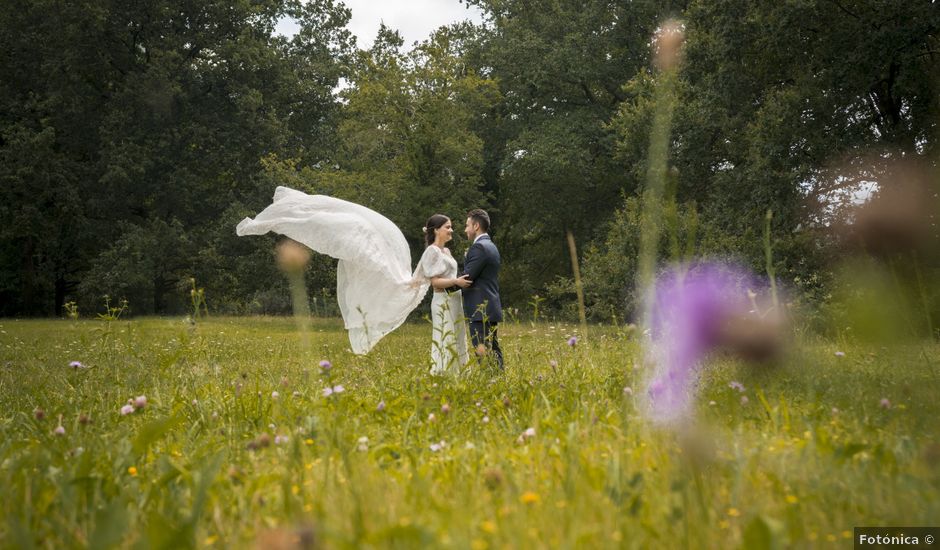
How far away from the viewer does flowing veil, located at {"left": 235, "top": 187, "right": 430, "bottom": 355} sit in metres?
8.46

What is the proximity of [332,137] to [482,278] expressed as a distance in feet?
85.9

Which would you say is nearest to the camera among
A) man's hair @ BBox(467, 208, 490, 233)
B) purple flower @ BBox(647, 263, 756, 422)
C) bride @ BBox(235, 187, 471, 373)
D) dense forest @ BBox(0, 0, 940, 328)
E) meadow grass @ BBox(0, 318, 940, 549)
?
meadow grass @ BBox(0, 318, 940, 549)

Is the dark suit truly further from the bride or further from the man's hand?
the bride

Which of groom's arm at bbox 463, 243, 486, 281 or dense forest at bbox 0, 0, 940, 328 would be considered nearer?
groom's arm at bbox 463, 243, 486, 281

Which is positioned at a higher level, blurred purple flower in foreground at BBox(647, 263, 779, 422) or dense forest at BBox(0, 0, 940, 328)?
dense forest at BBox(0, 0, 940, 328)

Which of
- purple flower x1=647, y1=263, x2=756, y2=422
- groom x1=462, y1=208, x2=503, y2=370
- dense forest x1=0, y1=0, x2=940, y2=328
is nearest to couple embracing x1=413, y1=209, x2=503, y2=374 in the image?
groom x1=462, y1=208, x2=503, y2=370

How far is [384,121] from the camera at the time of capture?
2439 centimetres

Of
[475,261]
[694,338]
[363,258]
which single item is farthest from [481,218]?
[694,338]

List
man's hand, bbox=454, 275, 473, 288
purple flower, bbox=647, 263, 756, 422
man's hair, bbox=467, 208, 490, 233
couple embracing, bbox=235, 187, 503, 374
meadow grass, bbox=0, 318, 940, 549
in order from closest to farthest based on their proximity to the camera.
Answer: meadow grass, bbox=0, 318, 940, 549 → purple flower, bbox=647, 263, 756, 422 → man's hand, bbox=454, 275, 473, 288 → couple embracing, bbox=235, 187, 503, 374 → man's hair, bbox=467, 208, 490, 233

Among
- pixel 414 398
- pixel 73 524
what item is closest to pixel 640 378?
pixel 414 398

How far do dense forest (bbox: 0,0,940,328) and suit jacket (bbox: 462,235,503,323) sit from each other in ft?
28.9

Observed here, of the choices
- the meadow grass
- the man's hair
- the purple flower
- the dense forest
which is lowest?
the meadow grass

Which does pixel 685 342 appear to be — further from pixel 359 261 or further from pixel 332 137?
pixel 332 137

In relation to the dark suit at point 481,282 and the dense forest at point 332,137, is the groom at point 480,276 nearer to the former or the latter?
the dark suit at point 481,282
